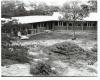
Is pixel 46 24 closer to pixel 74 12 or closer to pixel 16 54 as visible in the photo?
pixel 74 12

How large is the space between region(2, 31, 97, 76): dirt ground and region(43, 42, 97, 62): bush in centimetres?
15

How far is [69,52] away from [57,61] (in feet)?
1.81

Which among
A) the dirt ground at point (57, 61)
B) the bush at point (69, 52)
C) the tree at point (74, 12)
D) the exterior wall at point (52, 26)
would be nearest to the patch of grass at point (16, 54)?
the dirt ground at point (57, 61)

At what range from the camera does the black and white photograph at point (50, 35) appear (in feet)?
26.8

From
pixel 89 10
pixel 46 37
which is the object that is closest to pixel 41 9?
pixel 46 37

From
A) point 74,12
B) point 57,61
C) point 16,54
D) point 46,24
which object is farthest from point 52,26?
point 16,54

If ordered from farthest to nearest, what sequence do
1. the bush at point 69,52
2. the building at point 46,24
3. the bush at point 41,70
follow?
the building at point 46,24 < the bush at point 69,52 < the bush at point 41,70

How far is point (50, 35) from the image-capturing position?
8.45 m

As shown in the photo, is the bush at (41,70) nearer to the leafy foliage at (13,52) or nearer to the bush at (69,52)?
the leafy foliage at (13,52)

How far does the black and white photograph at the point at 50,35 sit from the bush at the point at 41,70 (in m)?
0.05

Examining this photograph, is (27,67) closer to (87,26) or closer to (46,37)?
(46,37)

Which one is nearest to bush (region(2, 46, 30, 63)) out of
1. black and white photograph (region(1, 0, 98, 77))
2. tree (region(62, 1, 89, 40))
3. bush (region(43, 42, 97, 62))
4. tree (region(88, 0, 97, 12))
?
black and white photograph (region(1, 0, 98, 77))

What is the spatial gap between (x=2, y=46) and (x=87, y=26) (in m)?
3.11

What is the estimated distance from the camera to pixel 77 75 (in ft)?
26.0
